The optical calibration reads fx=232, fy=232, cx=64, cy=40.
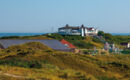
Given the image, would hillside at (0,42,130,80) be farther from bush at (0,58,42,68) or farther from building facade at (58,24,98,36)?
building facade at (58,24,98,36)

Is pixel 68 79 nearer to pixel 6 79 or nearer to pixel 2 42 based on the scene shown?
pixel 6 79

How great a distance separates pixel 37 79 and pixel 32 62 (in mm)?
8442

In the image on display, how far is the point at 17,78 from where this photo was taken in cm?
1641

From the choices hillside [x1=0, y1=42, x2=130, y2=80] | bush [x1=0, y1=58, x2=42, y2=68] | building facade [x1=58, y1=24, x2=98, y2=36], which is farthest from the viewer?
building facade [x1=58, y1=24, x2=98, y2=36]

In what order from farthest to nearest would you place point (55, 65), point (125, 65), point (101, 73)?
point (125, 65) → point (55, 65) → point (101, 73)

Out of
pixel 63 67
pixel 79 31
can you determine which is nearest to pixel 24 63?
pixel 63 67

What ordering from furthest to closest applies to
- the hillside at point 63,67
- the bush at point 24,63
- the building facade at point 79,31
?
the building facade at point 79,31
the bush at point 24,63
the hillside at point 63,67

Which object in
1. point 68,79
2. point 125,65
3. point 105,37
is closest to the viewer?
point 68,79

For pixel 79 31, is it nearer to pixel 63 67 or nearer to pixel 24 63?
pixel 63 67

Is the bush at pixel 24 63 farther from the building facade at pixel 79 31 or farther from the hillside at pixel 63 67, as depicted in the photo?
the building facade at pixel 79 31

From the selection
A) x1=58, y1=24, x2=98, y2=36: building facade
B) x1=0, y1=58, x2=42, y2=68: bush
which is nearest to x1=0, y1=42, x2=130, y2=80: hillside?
x1=0, y1=58, x2=42, y2=68: bush

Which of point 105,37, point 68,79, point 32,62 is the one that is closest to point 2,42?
point 32,62

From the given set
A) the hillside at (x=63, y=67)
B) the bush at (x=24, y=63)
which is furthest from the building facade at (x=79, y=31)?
the bush at (x=24, y=63)

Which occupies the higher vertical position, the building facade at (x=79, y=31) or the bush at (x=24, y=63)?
the building facade at (x=79, y=31)
